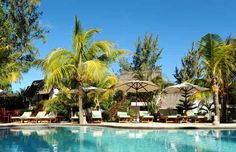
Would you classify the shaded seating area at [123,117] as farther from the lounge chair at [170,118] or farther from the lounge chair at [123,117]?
the lounge chair at [170,118]

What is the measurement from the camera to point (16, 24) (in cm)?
2483

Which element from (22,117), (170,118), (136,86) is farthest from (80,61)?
(170,118)

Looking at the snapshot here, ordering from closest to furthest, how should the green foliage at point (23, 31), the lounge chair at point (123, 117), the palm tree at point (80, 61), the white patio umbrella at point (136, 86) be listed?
the palm tree at point (80, 61) < the lounge chair at point (123, 117) < the white patio umbrella at point (136, 86) < the green foliage at point (23, 31)

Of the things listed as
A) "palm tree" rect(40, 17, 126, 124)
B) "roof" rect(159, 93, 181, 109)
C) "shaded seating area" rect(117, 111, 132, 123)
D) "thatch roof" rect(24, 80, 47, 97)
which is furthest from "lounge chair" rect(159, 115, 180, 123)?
"thatch roof" rect(24, 80, 47, 97)

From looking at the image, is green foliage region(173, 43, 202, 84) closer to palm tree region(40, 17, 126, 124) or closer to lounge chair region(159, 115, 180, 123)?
lounge chair region(159, 115, 180, 123)

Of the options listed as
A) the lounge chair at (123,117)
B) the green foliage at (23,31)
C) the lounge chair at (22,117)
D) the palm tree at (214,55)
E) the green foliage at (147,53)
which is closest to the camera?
the palm tree at (214,55)

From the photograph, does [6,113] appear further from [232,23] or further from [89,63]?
[232,23]

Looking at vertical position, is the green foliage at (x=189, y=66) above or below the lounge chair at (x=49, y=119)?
above

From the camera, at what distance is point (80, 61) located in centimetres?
2161

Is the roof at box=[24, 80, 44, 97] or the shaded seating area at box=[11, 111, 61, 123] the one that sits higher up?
the roof at box=[24, 80, 44, 97]

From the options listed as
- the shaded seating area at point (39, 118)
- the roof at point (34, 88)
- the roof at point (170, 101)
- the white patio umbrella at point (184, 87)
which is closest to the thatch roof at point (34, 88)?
the roof at point (34, 88)

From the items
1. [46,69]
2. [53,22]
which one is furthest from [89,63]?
[53,22]

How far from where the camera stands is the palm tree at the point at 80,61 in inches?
821

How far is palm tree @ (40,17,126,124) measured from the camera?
2084 cm
